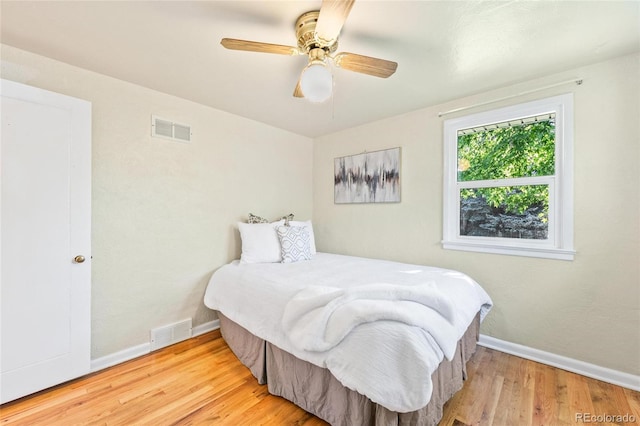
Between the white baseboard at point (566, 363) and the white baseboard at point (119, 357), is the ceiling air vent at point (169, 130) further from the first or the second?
the white baseboard at point (566, 363)

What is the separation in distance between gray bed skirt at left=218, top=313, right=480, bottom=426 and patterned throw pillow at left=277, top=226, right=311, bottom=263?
850 millimetres

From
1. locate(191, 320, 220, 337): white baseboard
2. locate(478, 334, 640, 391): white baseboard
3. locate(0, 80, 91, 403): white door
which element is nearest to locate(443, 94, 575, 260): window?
locate(478, 334, 640, 391): white baseboard

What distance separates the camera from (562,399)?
1734 millimetres

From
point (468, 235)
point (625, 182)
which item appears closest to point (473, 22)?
point (625, 182)

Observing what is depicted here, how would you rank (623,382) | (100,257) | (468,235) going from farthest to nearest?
(468,235) < (100,257) < (623,382)

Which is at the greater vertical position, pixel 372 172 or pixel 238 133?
pixel 238 133

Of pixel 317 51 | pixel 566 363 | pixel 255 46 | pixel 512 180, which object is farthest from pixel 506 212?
pixel 255 46

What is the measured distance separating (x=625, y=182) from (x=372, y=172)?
6.70ft

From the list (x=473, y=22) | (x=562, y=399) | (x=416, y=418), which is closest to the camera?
(x=416, y=418)

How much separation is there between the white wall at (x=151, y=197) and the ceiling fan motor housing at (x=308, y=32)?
1.57 m

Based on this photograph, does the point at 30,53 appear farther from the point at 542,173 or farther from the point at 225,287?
the point at 542,173

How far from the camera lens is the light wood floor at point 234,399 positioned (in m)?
1.58

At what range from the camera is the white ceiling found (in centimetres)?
143

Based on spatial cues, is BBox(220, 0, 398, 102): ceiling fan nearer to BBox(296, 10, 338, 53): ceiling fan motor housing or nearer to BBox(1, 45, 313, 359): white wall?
BBox(296, 10, 338, 53): ceiling fan motor housing
